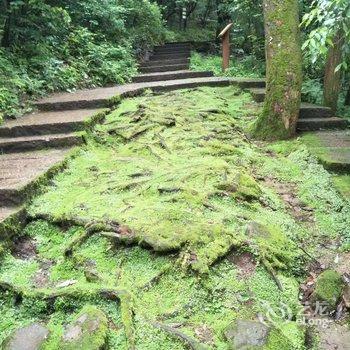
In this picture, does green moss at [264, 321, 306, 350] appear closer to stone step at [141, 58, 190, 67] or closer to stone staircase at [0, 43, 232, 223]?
stone staircase at [0, 43, 232, 223]

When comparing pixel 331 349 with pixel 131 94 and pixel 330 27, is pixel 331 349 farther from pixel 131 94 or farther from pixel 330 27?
pixel 131 94

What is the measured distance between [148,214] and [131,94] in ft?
17.3

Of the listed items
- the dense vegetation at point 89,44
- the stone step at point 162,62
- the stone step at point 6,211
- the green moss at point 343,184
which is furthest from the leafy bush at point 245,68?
the stone step at point 6,211

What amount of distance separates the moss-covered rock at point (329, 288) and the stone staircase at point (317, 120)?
3.58m

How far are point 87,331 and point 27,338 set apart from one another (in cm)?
36

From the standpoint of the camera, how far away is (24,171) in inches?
175

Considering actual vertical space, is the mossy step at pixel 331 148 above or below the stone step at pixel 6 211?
above

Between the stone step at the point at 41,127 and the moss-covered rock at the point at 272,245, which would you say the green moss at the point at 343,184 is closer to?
the moss-covered rock at the point at 272,245

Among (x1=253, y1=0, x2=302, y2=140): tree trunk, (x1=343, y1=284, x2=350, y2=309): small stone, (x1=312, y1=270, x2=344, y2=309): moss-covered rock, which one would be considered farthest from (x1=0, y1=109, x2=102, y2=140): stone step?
(x1=343, y1=284, x2=350, y2=309): small stone

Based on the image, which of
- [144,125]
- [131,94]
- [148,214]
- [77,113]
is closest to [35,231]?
[148,214]

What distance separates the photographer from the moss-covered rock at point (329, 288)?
271 centimetres

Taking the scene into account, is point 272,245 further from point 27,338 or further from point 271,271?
point 27,338

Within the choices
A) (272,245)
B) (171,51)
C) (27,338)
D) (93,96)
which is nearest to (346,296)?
(272,245)

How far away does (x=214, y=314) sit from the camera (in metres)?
2.59
